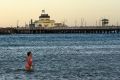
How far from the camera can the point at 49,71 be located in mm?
41875

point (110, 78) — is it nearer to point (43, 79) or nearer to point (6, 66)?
point (43, 79)

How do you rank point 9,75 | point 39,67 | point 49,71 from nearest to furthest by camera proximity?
point 9,75
point 49,71
point 39,67

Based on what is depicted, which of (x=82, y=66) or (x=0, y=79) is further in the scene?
(x=82, y=66)

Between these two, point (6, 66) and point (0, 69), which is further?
point (6, 66)

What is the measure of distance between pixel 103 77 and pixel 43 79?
401 cm

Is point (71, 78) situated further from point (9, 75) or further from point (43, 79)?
point (9, 75)

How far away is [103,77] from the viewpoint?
37594 millimetres

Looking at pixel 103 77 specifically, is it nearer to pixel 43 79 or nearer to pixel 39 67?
pixel 43 79

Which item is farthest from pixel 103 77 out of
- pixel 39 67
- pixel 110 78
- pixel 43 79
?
pixel 39 67

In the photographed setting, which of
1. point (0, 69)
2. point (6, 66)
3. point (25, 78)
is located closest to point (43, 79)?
point (25, 78)

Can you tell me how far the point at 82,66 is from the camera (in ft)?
152

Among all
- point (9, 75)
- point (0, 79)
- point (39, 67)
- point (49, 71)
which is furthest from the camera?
point (39, 67)

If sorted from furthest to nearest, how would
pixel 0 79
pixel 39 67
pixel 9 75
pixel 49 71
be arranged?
pixel 39 67, pixel 49 71, pixel 9 75, pixel 0 79

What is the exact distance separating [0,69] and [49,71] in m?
4.26
